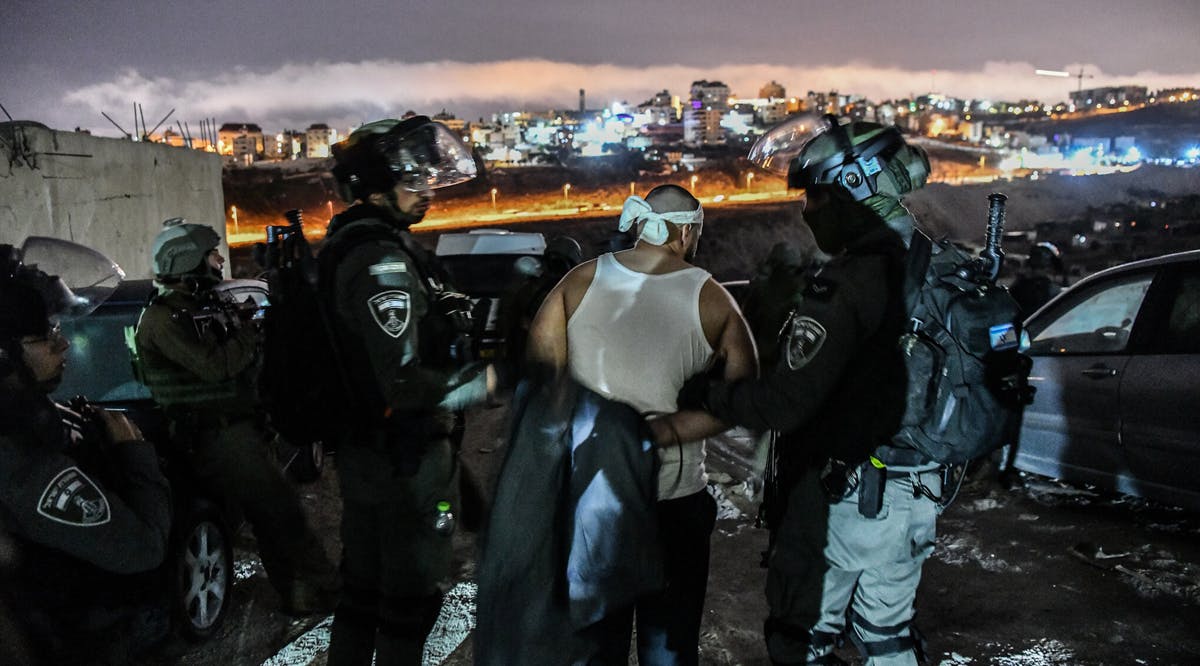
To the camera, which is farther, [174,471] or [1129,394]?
[1129,394]

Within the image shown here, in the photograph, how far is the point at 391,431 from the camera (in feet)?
9.01

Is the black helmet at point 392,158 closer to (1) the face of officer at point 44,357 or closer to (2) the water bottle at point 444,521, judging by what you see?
(1) the face of officer at point 44,357

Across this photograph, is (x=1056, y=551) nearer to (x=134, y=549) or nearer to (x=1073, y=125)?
(x=134, y=549)

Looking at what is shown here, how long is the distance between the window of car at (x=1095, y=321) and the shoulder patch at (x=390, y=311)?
447 centimetres

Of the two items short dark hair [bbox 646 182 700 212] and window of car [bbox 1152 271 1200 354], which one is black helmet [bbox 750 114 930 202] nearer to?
short dark hair [bbox 646 182 700 212]

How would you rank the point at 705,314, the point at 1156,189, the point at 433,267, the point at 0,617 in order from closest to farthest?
the point at 0,617 < the point at 705,314 < the point at 433,267 < the point at 1156,189

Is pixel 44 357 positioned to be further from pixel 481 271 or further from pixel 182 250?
pixel 481 271

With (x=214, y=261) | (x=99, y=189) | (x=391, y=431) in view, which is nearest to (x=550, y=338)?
(x=391, y=431)

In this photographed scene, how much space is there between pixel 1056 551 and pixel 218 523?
15.6 ft

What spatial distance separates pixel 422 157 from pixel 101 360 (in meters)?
3.12

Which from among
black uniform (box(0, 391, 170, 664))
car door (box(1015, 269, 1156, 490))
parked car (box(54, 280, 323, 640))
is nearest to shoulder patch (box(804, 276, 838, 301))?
black uniform (box(0, 391, 170, 664))

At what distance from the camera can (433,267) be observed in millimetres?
2928

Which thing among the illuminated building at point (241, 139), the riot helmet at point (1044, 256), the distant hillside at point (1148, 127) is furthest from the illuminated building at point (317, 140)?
the riot helmet at point (1044, 256)

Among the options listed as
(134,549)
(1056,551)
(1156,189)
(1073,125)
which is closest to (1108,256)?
(1056,551)
